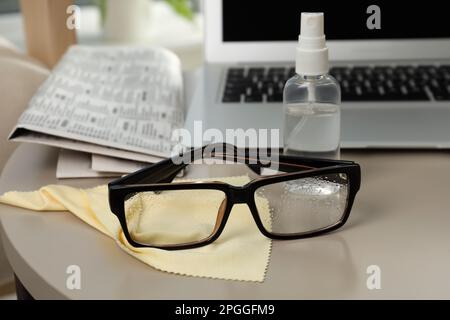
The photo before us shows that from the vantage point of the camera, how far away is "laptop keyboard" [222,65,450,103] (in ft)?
2.60

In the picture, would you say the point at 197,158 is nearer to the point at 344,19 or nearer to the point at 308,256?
the point at 308,256

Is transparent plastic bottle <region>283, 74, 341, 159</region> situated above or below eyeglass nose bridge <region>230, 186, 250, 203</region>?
above

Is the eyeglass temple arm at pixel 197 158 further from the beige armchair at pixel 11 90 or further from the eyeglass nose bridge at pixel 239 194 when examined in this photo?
the beige armchair at pixel 11 90

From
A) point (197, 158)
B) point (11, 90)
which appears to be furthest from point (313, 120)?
point (11, 90)

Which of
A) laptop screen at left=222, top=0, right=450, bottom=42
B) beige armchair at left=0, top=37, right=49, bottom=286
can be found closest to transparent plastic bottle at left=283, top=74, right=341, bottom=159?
laptop screen at left=222, top=0, right=450, bottom=42

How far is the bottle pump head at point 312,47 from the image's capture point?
58 cm

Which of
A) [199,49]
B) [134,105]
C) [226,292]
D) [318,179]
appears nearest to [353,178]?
[318,179]

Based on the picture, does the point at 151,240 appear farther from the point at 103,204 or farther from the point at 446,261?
the point at 446,261

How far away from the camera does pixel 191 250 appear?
0.55 metres

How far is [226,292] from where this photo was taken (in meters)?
0.50

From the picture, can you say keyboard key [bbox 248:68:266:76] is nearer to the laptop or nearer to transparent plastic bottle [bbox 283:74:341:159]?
the laptop

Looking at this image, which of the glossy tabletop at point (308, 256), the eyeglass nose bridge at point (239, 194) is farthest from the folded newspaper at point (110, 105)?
the eyeglass nose bridge at point (239, 194)

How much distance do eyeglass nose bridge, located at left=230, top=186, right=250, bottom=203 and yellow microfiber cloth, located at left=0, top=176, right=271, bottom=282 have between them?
3cm

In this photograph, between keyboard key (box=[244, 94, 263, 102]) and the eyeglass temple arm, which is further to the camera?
keyboard key (box=[244, 94, 263, 102])
